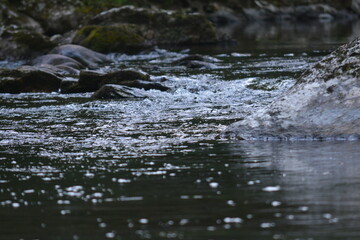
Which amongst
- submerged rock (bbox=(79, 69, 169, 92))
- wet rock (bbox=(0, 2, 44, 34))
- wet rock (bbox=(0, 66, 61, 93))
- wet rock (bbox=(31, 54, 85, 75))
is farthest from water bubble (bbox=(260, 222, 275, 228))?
wet rock (bbox=(0, 2, 44, 34))

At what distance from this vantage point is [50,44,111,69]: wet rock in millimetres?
22750

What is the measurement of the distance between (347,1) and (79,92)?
140ft

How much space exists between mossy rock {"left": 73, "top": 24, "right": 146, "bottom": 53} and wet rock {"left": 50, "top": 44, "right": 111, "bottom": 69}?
7.75ft

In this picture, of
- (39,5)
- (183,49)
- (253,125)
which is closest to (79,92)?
(253,125)

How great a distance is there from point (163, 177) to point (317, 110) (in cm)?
294

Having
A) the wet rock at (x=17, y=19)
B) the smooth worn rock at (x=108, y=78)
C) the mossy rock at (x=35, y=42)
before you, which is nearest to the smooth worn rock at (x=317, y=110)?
the smooth worn rock at (x=108, y=78)

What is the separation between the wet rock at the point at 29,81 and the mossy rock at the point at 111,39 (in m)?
10.3

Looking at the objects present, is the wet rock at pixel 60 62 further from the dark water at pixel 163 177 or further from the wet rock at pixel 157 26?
the dark water at pixel 163 177

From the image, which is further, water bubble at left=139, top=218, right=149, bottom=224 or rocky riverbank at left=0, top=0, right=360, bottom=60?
rocky riverbank at left=0, top=0, right=360, bottom=60

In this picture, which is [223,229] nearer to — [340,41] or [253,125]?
[253,125]

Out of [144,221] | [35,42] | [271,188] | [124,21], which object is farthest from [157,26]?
[144,221]

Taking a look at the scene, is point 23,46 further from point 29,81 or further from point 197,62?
point 29,81

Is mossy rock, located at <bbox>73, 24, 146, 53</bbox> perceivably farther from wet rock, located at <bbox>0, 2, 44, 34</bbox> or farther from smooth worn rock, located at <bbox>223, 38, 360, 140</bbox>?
smooth worn rock, located at <bbox>223, 38, 360, 140</bbox>

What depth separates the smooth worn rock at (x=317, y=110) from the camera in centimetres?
865
